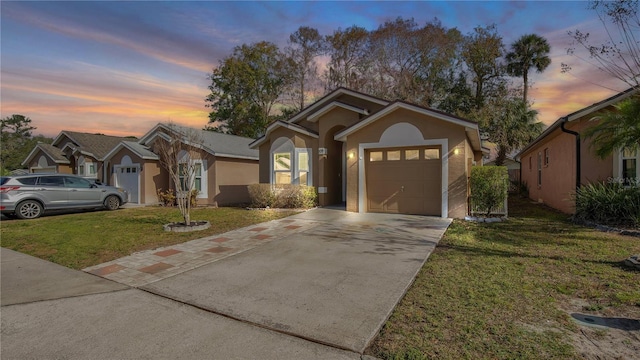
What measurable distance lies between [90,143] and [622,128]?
28.8 meters

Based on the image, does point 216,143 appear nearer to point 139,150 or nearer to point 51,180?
point 139,150

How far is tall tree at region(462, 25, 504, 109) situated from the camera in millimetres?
27078

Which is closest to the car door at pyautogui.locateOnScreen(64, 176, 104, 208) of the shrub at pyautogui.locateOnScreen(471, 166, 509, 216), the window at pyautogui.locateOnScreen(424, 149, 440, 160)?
the window at pyautogui.locateOnScreen(424, 149, 440, 160)

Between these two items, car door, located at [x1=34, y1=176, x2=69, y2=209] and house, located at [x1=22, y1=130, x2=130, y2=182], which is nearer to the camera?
car door, located at [x1=34, y1=176, x2=69, y2=209]

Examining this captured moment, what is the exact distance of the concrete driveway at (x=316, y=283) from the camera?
363cm

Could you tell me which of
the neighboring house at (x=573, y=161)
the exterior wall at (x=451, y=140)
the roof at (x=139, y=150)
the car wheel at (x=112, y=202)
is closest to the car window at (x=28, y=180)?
the car wheel at (x=112, y=202)

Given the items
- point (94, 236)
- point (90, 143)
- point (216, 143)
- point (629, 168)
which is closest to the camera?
point (94, 236)

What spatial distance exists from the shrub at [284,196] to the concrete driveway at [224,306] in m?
6.80

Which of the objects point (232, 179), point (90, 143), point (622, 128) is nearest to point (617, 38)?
point (622, 128)

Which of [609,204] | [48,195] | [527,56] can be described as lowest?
[609,204]

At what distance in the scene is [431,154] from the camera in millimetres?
11344

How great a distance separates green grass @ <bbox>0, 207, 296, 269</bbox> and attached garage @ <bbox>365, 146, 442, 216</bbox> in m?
3.60

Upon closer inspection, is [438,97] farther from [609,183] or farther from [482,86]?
[609,183]

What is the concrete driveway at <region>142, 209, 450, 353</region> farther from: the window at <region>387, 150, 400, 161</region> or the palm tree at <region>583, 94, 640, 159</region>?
the window at <region>387, 150, 400, 161</region>
